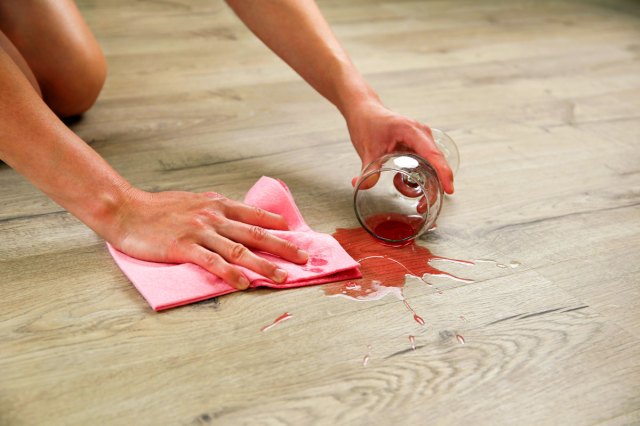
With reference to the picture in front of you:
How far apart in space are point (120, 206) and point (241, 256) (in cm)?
21

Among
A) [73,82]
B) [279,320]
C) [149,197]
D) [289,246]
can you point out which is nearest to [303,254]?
[289,246]

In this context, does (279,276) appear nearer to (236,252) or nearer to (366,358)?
(236,252)

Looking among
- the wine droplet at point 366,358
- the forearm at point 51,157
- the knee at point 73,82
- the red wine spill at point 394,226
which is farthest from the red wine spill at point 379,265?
the knee at point 73,82

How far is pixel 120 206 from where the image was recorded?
1.14m

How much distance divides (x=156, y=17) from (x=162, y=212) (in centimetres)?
137

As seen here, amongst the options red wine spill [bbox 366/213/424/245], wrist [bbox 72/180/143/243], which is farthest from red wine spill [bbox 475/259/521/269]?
wrist [bbox 72/180/143/243]

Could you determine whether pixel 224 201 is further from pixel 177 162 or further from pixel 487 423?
pixel 487 423

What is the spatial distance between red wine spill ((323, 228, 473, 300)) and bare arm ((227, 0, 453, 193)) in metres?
0.14

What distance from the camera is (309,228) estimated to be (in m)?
1.28

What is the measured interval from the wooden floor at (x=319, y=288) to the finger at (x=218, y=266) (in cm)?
3

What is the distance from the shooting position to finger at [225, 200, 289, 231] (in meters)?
1.16

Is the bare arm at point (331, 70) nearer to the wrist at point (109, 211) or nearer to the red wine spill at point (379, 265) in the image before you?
the red wine spill at point (379, 265)

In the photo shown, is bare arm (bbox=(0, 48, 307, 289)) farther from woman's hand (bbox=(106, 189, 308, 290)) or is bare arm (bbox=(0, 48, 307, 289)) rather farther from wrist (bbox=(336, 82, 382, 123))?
wrist (bbox=(336, 82, 382, 123))

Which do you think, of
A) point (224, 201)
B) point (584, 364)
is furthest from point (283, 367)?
point (584, 364)
